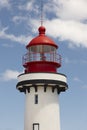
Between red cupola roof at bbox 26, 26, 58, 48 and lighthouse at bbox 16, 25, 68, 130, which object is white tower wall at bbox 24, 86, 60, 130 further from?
red cupola roof at bbox 26, 26, 58, 48

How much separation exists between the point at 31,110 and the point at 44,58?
4581 mm

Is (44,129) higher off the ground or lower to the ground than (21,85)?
lower

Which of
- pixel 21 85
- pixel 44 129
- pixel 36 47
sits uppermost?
pixel 36 47

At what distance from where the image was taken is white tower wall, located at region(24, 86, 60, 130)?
53.4 m

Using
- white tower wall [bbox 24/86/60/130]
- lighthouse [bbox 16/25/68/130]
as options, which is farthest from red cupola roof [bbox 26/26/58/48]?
white tower wall [bbox 24/86/60/130]

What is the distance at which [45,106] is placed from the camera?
176 ft

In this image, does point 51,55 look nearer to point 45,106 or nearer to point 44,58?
point 44,58

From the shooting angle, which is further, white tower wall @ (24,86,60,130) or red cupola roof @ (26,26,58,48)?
red cupola roof @ (26,26,58,48)

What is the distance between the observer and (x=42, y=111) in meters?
53.6

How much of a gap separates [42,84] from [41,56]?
8.40 ft

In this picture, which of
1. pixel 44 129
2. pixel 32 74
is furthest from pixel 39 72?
pixel 44 129

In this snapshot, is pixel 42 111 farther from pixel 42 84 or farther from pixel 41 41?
pixel 41 41

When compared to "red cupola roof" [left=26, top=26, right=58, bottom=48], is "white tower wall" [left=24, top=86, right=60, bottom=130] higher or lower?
lower

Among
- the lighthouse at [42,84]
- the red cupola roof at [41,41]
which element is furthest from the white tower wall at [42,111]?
the red cupola roof at [41,41]
